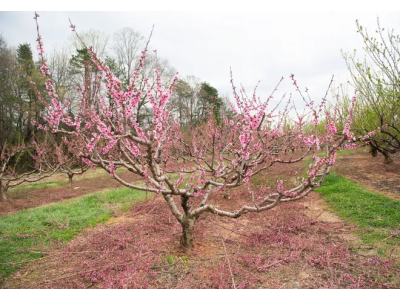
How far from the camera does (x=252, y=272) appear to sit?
3.67 metres

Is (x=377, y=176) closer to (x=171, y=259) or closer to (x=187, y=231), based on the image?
(x=187, y=231)

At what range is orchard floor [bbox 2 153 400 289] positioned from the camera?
3.45m

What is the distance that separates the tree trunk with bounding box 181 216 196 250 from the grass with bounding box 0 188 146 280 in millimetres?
2238

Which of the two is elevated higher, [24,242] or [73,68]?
[73,68]

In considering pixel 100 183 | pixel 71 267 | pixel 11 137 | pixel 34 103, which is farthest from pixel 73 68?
pixel 71 267

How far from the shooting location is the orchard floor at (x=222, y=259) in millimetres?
3445

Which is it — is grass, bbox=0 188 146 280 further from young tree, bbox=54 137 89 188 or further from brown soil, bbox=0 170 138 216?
brown soil, bbox=0 170 138 216

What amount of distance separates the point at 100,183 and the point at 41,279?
1148 cm

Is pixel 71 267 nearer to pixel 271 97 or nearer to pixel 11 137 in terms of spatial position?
pixel 271 97

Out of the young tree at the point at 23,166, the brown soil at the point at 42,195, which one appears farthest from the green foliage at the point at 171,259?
the brown soil at the point at 42,195

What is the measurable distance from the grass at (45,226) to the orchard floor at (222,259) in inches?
13.2

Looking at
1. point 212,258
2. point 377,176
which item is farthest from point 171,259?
point 377,176

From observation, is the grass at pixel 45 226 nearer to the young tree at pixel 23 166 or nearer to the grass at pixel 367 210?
the young tree at pixel 23 166

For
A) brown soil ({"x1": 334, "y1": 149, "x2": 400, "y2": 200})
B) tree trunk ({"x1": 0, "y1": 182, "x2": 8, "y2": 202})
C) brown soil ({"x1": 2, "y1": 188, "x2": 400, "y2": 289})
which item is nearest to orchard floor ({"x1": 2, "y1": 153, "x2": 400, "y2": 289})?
brown soil ({"x1": 2, "y1": 188, "x2": 400, "y2": 289})
